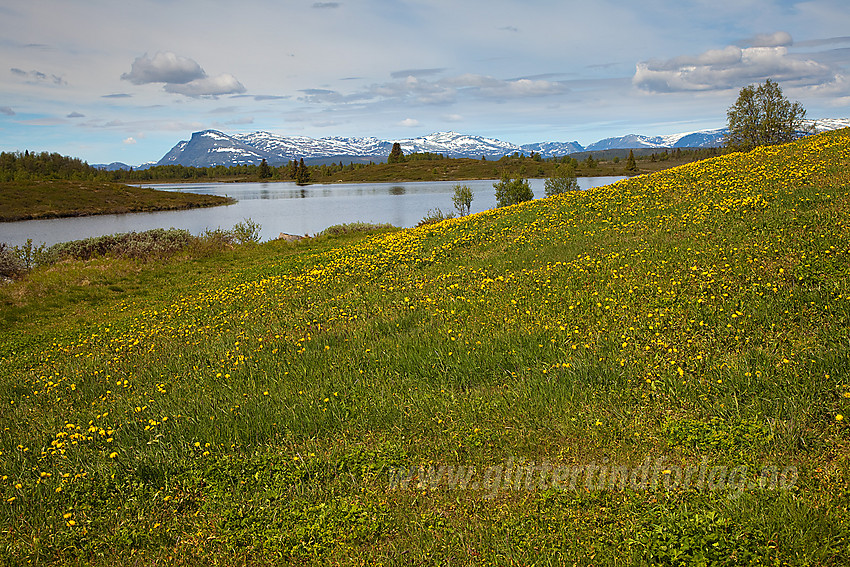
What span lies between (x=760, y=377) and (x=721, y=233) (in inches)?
236

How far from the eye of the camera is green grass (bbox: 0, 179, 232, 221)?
83.5 meters

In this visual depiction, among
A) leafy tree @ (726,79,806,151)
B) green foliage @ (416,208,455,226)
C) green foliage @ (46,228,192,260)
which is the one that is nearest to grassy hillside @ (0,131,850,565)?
green foliage @ (46,228,192,260)

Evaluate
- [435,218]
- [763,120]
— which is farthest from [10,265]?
[763,120]

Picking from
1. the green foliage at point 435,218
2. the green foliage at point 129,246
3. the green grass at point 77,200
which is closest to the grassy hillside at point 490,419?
the green foliage at point 129,246

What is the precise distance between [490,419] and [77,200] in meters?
112

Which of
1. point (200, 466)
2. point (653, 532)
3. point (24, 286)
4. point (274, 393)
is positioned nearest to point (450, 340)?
point (274, 393)

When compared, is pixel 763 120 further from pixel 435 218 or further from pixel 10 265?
pixel 10 265

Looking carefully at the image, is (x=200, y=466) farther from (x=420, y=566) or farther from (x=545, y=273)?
(x=545, y=273)

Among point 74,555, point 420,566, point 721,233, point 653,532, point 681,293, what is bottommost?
point 74,555

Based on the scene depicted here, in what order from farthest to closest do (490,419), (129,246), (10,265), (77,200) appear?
(77,200) < (129,246) < (10,265) < (490,419)

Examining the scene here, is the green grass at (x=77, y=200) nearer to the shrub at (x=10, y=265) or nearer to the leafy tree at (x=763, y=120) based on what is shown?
the shrub at (x=10, y=265)

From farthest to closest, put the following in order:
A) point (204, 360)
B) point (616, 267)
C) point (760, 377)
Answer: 1. point (616, 267)
2. point (204, 360)
3. point (760, 377)

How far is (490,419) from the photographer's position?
5645mm

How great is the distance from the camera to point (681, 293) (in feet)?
26.0
